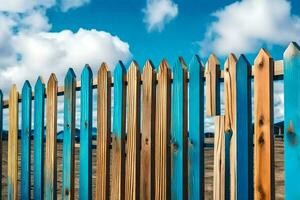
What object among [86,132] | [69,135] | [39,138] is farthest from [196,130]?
[39,138]

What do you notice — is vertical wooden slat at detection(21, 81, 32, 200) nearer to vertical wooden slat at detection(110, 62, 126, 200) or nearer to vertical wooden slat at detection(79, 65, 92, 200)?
vertical wooden slat at detection(79, 65, 92, 200)

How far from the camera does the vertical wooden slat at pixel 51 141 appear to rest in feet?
17.3

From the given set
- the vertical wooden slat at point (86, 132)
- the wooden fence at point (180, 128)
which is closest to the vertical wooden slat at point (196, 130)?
the wooden fence at point (180, 128)

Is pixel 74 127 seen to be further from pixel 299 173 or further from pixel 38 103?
pixel 299 173

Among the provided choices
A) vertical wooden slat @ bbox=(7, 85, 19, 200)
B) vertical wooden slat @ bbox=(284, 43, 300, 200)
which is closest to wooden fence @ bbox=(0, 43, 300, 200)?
vertical wooden slat @ bbox=(284, 43, 300, 200)

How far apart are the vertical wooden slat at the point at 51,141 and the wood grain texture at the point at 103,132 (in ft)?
2.73

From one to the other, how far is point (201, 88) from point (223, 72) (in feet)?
0.68

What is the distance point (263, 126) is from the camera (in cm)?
343

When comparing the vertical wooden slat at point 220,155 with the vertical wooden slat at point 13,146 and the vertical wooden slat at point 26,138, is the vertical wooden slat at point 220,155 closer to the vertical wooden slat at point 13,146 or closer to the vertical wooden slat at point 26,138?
the vertical wooden slat at point 26,138

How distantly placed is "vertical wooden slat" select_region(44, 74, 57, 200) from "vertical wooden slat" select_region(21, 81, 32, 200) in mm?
405

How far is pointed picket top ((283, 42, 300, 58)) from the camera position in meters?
3.28

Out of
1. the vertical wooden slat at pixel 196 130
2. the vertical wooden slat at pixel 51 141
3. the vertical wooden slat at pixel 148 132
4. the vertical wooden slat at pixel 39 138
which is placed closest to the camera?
the vertical wooden slat at pixel 196 130

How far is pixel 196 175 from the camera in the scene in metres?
3.80

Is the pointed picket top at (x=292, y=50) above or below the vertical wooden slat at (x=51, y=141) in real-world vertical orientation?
above
